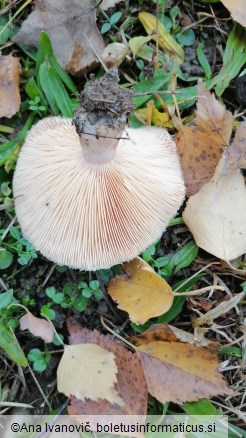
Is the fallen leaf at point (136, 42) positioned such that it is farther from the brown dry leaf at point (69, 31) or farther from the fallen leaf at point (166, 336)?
the fallen leaf at point (166, 336)

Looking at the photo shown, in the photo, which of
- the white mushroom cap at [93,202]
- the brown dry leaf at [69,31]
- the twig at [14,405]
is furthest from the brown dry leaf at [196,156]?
the twig at [14,405]

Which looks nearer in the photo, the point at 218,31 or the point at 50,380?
the point at 50,380

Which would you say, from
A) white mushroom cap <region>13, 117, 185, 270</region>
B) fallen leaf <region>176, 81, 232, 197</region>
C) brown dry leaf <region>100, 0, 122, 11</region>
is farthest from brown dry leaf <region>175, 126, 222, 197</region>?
brown dry leaf <region>100, 0, 122, 11</region>

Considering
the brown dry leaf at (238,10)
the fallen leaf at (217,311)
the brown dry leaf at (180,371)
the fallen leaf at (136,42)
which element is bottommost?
the brown dry leaf at (180,371)

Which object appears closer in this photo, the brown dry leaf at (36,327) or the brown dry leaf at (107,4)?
the brown dry leaf at (36,327)

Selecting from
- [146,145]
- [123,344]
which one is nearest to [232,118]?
[146,145]

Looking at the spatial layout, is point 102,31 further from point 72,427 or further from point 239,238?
point 72,427

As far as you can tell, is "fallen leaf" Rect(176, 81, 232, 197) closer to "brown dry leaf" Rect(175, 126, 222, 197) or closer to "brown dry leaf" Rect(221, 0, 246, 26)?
"brown dry leaf" Rect(175, 126, 222, 197)
